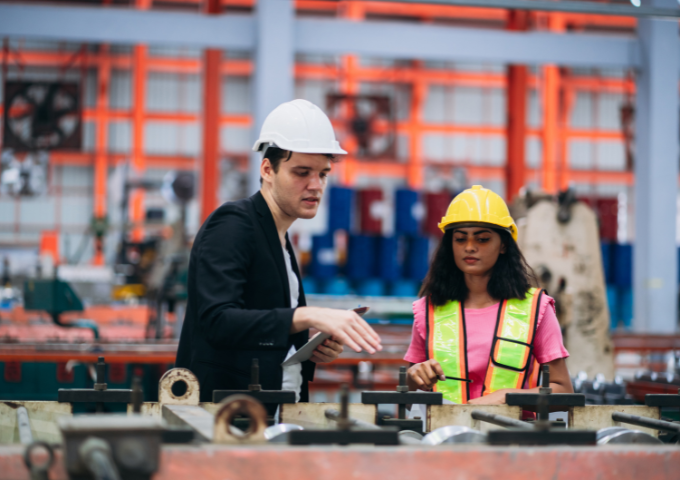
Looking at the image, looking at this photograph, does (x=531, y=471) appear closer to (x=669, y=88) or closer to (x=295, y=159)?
(x=295, y=159)

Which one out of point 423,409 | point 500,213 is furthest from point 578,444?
point 500,213

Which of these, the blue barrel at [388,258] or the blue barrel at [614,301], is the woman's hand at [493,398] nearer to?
the blue barrel at [388,258]

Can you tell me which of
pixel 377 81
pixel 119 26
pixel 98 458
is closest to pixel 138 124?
pixel 377 81

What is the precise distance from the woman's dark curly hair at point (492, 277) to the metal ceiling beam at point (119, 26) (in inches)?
227

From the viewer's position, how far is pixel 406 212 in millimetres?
8414

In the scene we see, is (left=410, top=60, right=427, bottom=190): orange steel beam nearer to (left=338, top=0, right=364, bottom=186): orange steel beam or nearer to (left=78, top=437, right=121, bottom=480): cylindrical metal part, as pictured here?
(left=338, top=0, right=364, bottom=186): orange steel beam

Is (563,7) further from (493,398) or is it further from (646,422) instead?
(646,422)

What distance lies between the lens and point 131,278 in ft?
27.5

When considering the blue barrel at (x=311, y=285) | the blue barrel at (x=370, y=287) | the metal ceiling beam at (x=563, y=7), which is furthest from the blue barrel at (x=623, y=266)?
the metal ceiling beam at (x=563, y=7)

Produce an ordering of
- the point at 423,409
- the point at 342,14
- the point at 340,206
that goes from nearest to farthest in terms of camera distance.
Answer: the point at 423,409 → the point at 340,206 → the point at 342,14

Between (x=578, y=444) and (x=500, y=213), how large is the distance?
990 millimetres

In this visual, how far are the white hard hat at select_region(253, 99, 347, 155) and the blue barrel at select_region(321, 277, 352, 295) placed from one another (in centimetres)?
668

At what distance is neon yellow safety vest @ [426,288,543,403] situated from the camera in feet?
6.37

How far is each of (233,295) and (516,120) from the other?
8190mm
